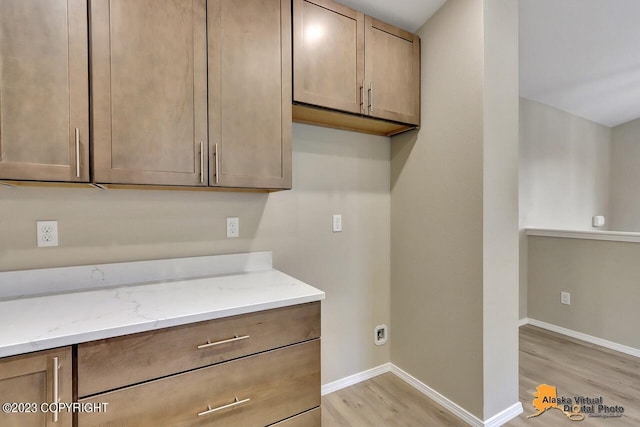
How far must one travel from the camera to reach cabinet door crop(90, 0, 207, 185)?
3.78 ft

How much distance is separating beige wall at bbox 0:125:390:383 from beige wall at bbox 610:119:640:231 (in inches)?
175

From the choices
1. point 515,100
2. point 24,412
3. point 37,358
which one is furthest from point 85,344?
point 515,100

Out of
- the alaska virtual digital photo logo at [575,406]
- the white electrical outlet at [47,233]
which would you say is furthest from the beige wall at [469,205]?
the white electrical outlet at [47,233]

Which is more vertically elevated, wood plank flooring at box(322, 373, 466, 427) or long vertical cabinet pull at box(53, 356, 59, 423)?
long vertical cabinet pull at box(53, 356, 59, 423)

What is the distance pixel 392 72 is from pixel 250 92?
97cm

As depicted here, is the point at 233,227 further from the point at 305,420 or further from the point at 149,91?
the point at 305,420

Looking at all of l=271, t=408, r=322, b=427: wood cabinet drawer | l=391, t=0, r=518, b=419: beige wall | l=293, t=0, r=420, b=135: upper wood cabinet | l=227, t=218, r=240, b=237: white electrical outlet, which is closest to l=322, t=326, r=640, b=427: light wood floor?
→ l=391, t=0, r=518, b=419: beige wall

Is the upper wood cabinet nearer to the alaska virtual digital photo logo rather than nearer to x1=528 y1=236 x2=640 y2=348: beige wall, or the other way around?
the alaska virtual digital photo logo

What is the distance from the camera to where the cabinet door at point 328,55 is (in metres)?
1.57

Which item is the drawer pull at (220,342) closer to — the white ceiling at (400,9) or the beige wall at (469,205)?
the beige wall at (469,205)

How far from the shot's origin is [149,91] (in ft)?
4.02

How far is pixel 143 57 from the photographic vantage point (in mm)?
1210

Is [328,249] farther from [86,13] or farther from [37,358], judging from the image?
[86,13]

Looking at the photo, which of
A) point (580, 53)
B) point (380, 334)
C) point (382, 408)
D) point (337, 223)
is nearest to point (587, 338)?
point (380, 334)
